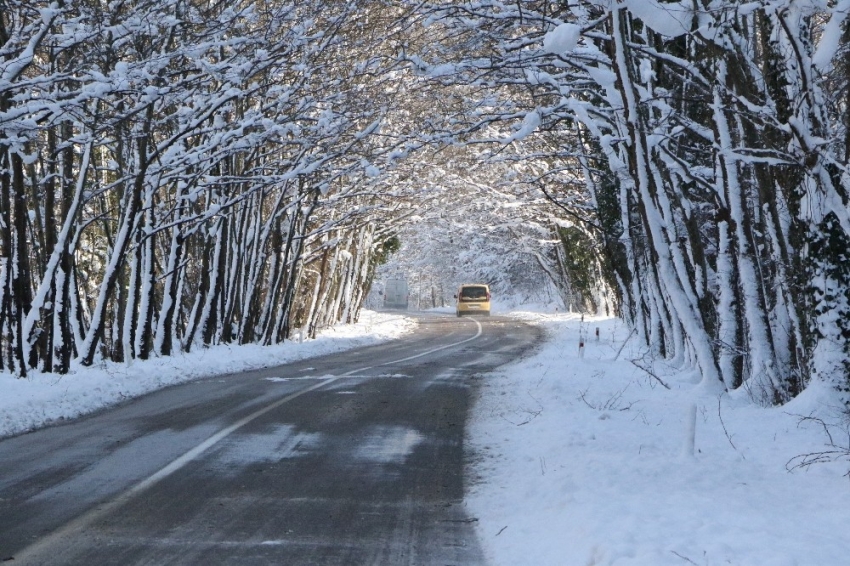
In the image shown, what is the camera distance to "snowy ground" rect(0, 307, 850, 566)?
6004 mm

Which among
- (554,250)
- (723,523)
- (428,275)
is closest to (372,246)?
(554,250)

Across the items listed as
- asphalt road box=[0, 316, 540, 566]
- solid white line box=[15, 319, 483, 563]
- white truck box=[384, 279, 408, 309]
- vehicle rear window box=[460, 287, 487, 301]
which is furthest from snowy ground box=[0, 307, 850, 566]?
white truck box=[384, 279, 408, 309]

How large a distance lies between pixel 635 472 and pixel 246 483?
340cm

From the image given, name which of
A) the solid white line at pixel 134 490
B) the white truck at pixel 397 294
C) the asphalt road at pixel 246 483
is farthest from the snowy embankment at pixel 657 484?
the white truck at pixel 397 294

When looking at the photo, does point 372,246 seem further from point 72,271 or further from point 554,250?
point 72,271

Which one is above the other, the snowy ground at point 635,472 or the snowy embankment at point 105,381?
the snowy embankment at point 105,381

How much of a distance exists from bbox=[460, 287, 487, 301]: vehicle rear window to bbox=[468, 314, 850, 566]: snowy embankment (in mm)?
49929

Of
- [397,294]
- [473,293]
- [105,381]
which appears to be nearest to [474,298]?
[473,293]

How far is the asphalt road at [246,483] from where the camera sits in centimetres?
638

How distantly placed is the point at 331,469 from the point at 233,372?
12.9 meters

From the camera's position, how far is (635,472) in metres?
8.35

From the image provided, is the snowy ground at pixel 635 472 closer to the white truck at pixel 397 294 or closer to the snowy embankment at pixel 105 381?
the snowy embankment at pixel 105 381

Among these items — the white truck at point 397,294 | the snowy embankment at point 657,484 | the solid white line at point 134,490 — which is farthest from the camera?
the white truck at point 397,294

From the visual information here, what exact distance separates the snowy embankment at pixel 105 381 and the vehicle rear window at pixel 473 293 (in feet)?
118
